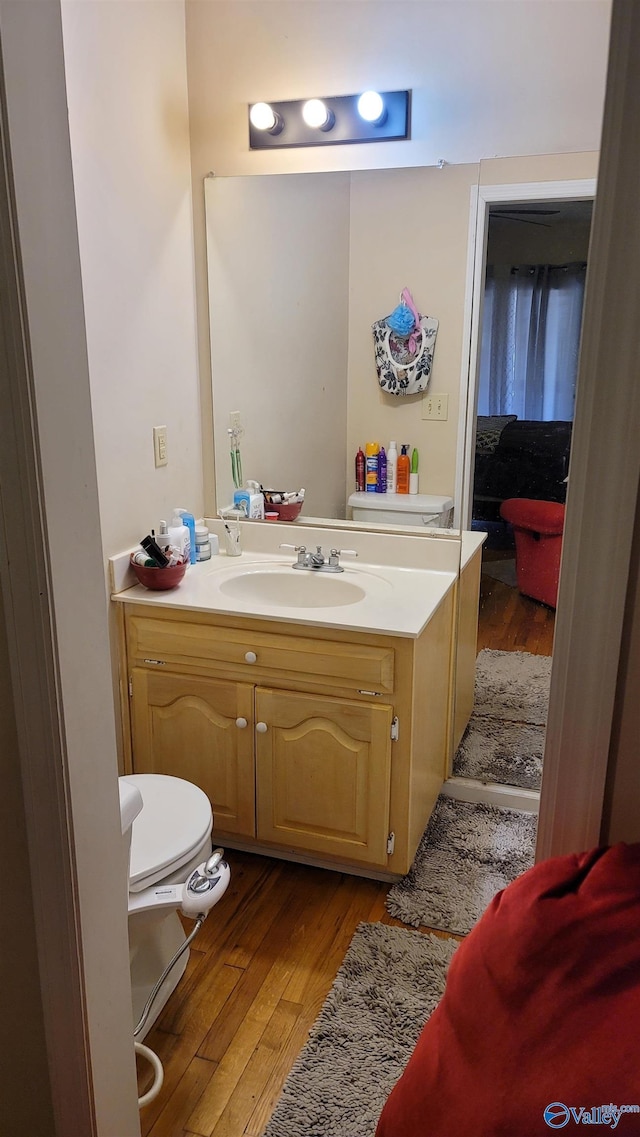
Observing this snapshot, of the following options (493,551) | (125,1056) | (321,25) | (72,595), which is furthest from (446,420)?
(125,1056)

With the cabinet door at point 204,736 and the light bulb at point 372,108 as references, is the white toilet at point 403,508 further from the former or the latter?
the light bulb at point 372,108

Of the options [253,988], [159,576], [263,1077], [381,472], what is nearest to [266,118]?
[381,472]

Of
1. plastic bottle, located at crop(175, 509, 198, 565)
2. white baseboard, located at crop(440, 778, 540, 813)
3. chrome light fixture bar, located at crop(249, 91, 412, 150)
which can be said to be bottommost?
white baseboard, located at crop(440, 778, 540, 813)

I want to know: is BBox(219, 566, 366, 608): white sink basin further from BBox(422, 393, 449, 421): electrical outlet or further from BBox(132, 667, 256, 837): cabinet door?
BBox(422, 393, 449, 421): electrical outlet

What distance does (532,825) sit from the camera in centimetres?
247

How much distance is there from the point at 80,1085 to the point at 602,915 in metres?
0.86

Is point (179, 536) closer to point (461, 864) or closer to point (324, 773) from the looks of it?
point (324, 773)

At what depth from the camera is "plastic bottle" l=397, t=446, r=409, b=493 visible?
2.43m

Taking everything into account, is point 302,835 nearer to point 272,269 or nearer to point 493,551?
point 493,551

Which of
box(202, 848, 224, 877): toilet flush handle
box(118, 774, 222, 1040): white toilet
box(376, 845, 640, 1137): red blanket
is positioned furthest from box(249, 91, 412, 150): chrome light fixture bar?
box(376, 845, 640, 1137): red blanket

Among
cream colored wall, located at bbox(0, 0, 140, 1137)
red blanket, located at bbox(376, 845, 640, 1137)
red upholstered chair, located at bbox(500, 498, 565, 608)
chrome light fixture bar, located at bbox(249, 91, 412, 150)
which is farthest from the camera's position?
red upholstered chair, located at bbox(500, 498, 565, 608)

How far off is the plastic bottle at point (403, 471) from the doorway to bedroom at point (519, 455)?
0.19 m

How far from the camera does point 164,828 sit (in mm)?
1742

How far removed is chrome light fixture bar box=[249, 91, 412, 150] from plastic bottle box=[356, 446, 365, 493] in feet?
2.80
